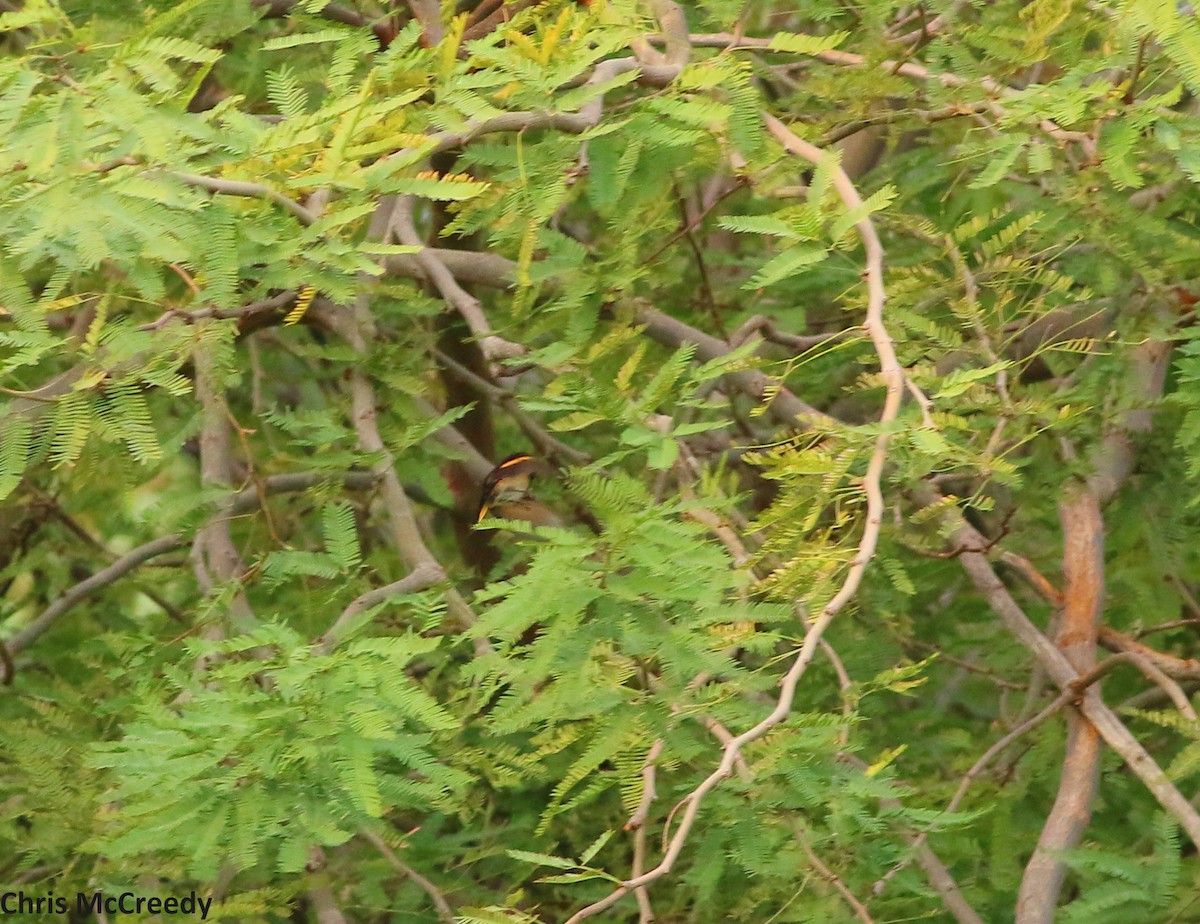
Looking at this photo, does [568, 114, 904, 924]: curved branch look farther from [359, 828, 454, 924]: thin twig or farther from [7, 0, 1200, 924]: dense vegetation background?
[359, 828, 454, 924]: thin twig

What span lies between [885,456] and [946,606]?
6.69ft

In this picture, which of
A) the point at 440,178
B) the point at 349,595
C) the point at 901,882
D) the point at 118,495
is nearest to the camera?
the point at 440,178

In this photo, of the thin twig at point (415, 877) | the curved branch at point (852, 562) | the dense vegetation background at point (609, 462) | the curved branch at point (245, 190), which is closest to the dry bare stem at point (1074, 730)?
the dense vegetation background at point (609, 462)

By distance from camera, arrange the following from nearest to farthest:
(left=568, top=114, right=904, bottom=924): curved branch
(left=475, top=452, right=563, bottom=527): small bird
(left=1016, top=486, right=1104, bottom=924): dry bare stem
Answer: (left=568, top=114, right=904, bottom=924): curved branch < (left=1016, top=486, right=1104, bottom=924): dry bare stem < (left=475, top=452, right=563, bottom=527): small bird

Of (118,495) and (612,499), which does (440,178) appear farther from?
(118,495)

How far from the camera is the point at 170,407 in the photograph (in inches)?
180

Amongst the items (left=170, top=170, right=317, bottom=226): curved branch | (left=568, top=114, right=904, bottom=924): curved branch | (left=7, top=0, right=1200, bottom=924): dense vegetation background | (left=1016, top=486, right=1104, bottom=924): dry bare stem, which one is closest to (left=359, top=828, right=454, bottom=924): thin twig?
(left=7, top=0, right=1200, bottom=924): dense vegetation background

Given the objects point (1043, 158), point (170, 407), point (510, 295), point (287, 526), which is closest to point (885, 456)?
point (1043, 158)

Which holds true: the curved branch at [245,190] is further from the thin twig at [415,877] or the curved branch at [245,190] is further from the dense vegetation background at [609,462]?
the thin twig at [415,877]

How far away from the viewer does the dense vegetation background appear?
2.73 metres

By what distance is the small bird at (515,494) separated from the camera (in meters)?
4.25

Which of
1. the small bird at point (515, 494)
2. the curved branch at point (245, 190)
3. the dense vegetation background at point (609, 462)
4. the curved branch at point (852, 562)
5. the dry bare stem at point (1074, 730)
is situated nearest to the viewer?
the curved branch at point (852, 562)

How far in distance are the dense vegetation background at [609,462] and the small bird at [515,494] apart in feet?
0.25

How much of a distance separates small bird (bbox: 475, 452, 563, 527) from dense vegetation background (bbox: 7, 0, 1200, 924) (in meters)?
0.08
